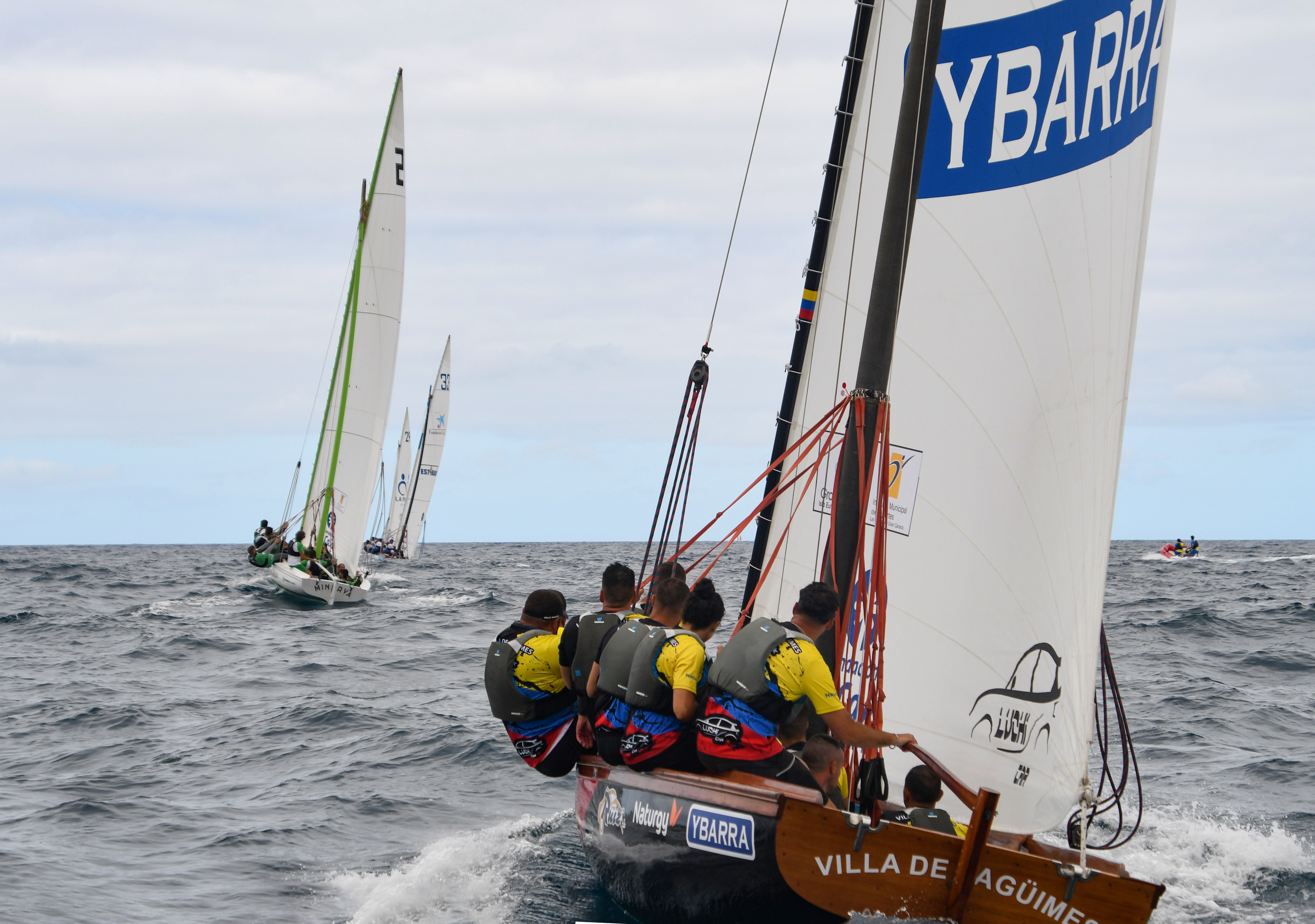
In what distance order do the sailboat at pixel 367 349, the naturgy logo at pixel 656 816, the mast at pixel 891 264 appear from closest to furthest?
the naturgy logo at pixel 656 816 < the mast at pixel 891 264 < the sailboat at pixel 367 349

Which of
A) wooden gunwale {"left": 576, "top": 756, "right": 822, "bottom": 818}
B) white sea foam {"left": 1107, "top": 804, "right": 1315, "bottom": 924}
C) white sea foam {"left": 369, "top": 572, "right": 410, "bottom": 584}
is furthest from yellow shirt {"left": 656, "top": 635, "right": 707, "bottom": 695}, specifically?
white sea foam {"left": 369, "top": 572, "right": 410, "bottom": 584}

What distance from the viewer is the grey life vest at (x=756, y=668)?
5020mm

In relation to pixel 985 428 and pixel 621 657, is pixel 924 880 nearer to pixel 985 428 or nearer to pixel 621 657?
pixel 621 657

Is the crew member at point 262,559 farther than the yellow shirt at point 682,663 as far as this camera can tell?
Yes

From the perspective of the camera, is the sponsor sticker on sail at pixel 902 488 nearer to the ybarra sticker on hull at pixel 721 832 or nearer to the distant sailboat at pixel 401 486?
the ybarra sticker on hull at pixel 721 832

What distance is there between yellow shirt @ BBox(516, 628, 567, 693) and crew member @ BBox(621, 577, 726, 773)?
2.67ft

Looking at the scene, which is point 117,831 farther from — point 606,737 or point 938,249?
point 938,249

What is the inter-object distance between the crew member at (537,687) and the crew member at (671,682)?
2.69 feet

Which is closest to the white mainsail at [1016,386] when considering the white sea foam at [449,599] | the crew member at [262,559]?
the white sea foam at [449,599]

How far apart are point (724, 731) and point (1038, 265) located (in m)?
2.73

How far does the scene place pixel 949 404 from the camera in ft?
19.2

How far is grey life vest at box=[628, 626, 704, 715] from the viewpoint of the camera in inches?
218

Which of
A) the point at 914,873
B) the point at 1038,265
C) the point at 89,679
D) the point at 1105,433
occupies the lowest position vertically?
the point at 89,679

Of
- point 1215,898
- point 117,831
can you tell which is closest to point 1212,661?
point 1215,898
